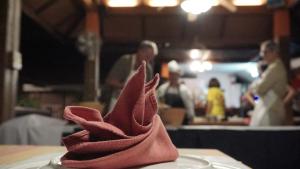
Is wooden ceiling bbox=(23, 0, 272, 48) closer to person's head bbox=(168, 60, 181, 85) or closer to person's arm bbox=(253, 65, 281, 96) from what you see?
person's head bbox=(168, 60, 181, 85)

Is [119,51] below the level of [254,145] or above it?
above

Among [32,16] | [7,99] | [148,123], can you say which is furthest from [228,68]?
[148,123]

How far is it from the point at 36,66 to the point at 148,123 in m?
10.8

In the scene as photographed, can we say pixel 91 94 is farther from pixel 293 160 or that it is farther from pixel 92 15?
pixel 293 160

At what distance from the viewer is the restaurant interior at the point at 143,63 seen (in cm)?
275

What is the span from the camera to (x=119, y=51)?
398 inches

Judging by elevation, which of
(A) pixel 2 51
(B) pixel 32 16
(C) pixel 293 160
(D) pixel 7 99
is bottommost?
(C) pixel 293 160

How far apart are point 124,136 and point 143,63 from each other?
197mm

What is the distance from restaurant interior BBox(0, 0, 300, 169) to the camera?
9.01 ft

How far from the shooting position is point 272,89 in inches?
145

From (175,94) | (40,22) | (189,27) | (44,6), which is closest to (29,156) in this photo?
(175,94)

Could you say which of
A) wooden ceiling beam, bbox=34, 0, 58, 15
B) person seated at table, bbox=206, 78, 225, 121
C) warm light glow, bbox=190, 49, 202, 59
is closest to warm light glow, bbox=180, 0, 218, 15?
person seated at table, bbox=206, 78, 225, 121

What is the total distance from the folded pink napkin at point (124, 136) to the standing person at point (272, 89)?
2839 millimetres

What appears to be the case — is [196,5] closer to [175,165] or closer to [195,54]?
[175,165]
